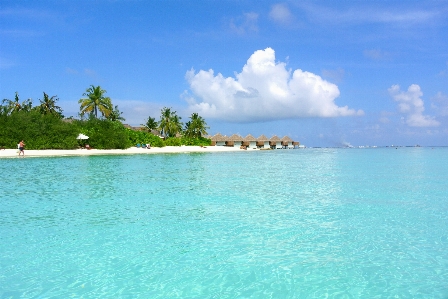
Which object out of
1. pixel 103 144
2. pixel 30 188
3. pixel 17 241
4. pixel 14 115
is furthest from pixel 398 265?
pixel 103 144

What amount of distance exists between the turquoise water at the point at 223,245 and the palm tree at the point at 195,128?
5669 cm

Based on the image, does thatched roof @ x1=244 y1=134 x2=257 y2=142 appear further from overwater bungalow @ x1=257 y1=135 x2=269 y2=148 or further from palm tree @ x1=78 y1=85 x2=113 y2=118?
palm tree @ x1=78 y1=85 x2=113 y2=118

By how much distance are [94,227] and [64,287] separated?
3201 millimetres

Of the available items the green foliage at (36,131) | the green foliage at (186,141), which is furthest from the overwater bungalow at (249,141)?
the green foliage at (36,131)

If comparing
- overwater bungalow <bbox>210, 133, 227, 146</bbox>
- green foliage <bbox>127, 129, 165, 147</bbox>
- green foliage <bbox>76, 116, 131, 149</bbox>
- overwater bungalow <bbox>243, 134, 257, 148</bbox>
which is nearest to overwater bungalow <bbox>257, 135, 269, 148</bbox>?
overwater bungalow <bbox>243, 134, 257, 148</bbox>

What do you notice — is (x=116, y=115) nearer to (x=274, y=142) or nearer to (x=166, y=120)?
(x=166, y=120)

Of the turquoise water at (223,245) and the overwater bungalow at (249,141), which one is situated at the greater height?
the overwater bungalow at (249,141)

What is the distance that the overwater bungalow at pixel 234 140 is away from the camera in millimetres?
73125

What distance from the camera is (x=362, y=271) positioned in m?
5.36

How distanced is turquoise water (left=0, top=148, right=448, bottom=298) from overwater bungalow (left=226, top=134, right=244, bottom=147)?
60.6 metres

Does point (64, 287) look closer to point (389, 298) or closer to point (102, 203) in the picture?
point (389, 298)

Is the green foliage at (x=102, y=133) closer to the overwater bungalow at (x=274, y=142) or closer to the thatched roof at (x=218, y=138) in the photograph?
the thatched roof at (x=218, y=138)

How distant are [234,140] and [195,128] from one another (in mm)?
8878

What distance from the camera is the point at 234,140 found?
241 feet
